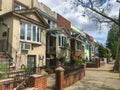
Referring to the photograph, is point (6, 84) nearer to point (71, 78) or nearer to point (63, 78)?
point (63, 78)

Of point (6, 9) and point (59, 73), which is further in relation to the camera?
point (6, 9)

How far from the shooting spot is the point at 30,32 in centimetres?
1964

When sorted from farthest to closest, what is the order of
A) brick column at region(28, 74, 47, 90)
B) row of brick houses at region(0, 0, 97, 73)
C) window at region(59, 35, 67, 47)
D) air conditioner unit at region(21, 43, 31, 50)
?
window at region(59, 35, 67, 47)
air conditioner unit at region(21, 43, 31, 50)
row of brick houses at region(0, 0, 97, 73)
brick column at region(28, 74, 47, 90)

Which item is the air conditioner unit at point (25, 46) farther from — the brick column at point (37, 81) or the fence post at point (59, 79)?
the brick column at point (37, 81)

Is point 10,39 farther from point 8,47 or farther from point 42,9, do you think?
point 42,9

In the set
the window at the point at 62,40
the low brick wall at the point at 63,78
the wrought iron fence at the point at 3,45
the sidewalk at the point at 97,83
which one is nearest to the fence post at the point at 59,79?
the low brick wall at the point at 63,78

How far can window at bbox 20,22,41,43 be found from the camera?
1858cm

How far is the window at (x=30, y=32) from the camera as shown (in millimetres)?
18584

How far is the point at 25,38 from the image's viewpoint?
18.8 m

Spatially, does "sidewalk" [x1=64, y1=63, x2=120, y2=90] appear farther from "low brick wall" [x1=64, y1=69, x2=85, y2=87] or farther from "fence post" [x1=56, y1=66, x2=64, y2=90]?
"fence post" [x1=56, y1=66, x2=64, y2=90]

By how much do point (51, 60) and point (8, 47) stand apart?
10.3 m

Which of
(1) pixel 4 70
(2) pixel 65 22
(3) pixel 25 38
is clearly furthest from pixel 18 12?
(2) pixel 65 22


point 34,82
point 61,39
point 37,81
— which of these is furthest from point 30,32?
point 34,82

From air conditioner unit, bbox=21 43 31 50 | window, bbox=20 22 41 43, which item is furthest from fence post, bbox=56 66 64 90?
window, bbox=20 22 41 43
